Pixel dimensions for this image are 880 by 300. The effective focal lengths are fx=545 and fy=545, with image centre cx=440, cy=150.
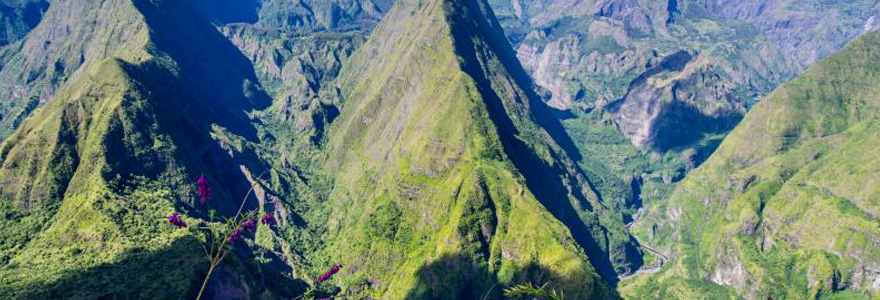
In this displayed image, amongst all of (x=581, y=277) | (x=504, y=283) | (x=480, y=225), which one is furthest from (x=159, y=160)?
(x=581, y=277)

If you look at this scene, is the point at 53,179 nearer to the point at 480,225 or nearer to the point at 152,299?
the point at 152,299

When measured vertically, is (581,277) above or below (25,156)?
below

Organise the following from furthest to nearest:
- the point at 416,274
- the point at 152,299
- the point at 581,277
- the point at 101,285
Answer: the point at 416,274 < the point at 581,277 < the point at 101,285 < the point at 152,299

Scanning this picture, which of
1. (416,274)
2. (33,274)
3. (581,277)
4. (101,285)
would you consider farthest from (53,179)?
(581,277)

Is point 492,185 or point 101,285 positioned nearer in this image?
point 101,285

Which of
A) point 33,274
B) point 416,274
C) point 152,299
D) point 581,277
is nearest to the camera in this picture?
point 152,299

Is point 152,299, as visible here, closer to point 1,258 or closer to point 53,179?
Answer: point 1,258

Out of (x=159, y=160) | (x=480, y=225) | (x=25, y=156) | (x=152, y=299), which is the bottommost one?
(x=480, y=225)

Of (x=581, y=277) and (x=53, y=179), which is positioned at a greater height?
(x=53, y=179)

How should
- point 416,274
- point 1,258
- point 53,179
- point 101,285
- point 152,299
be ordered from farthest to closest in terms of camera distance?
point 416,274, point 53,179, point 1,258, point 101,285, point 152,299
